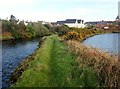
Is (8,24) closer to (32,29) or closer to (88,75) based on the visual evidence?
(32,29)

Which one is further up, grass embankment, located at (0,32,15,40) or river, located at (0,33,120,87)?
river, located at (0,33,120,87)

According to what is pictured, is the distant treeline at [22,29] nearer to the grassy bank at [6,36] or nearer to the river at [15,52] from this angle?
the grassy bank at [6,36]

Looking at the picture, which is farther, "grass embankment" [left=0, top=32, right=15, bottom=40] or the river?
"grass embankment" [left=0, top=32, right=15, bottom=40]

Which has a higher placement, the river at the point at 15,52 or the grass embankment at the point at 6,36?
the river at the point at 15,52

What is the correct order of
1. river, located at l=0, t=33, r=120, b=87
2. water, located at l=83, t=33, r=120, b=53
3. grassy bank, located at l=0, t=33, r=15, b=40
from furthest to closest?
1. grassy bank, located at l=0, t=33, r=15, b=40
2. water, located at l=83, t=33, r=120, b=53
3. river, located at l=0, t=33, r=120, b=87

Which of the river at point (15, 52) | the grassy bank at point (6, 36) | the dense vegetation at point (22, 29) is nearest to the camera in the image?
the river at point (15, 52)

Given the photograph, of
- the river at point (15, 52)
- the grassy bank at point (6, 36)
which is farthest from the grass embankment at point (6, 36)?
the river at point (15, 52)

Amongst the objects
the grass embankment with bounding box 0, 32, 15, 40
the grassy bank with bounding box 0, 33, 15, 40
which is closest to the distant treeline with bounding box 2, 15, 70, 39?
the grass embankment with bounding box 0, 32, 15, 40

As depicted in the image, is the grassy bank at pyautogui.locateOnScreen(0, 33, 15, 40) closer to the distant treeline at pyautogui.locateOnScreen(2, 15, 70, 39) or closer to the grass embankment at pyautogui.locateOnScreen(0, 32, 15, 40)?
the grass embankment at pyautogui.locateOnScreen(0, 32, 15, 40)

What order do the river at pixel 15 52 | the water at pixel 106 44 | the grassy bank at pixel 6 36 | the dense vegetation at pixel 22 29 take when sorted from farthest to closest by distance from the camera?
the dense vegetation at pixel 22 29 < the grassy bank at pixel 6 36 < the water at pixel 106 44 < the river at pixel 15 52

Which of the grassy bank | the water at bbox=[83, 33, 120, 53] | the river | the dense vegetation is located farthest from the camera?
the dense vegetation

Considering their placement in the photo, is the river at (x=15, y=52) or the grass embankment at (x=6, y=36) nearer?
the river at (x=15, y=52)

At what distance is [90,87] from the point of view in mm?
14188

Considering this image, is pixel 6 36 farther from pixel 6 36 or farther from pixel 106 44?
pixel 106 44
